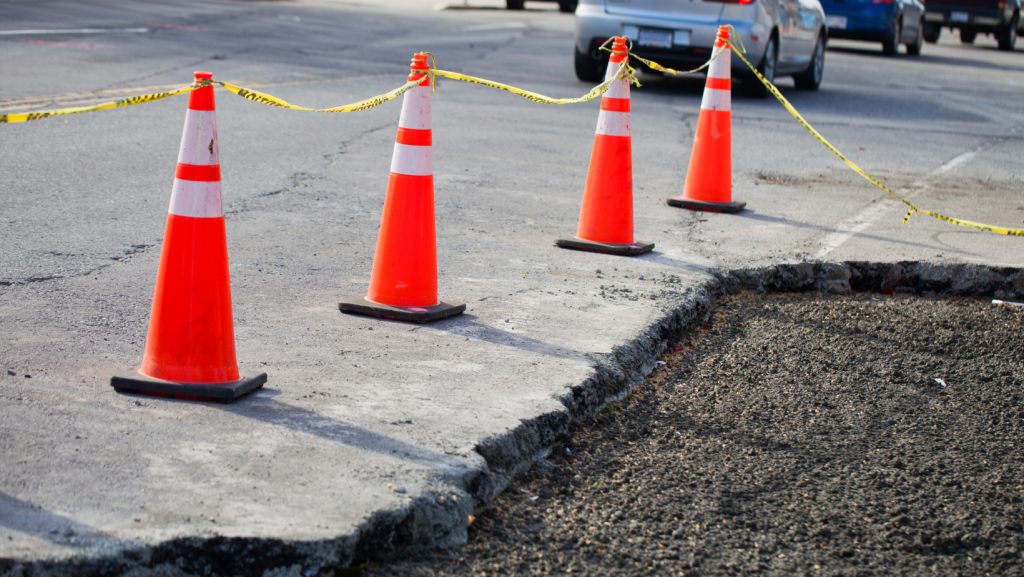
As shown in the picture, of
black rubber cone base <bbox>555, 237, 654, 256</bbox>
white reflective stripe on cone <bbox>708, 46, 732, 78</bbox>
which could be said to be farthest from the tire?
black rubber cone base <bbox>555, 237, 654, 256</bbox>

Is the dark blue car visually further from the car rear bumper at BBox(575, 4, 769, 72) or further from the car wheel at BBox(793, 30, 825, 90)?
the car rear bumper at BBox(575, 4, 769, 72)

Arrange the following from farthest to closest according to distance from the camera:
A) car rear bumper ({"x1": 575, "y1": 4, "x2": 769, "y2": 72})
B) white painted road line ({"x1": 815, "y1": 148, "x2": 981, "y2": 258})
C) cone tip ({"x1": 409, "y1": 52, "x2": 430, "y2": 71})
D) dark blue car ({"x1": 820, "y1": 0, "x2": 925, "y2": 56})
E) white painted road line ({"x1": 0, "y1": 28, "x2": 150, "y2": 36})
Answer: dark blue car ({"x1": 820, "y1": 0, "x2": 925, "y2": 56})
white painted road line ({"x1": 0, "y1": 28, "x2": 150, "y2": 36})
car rear bumper ({"x1": 575, "y1": 4, "x2": 769, "y2": 72})
white painted road line ({"x1": 815, "y1": 148, "x2": 981, "y2": 258})
cone tip ({"x1": 409, "y1": 52, "x2": 430, "y2": 71})

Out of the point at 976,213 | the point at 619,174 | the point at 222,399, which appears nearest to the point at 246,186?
the point at 619,174

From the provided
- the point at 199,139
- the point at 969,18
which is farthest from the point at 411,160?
the point at 969,18

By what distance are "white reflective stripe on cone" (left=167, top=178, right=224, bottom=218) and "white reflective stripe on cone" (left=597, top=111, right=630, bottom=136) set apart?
257cm

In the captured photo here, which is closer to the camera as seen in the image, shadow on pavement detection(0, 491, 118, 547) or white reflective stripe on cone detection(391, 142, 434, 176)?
shadow on pavement detection(0, 491, 118, 547)

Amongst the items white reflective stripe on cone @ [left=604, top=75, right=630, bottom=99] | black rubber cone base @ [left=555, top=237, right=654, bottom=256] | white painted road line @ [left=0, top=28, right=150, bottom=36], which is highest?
white painted road line @ [left=0, top=28, right=150, bottom=36]

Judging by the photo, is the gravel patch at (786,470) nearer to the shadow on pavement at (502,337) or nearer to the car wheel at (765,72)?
the shadow on pavement at (502,337)

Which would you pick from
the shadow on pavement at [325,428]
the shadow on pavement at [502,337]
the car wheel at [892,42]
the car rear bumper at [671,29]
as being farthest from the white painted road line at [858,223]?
the car wheel at [892,42]

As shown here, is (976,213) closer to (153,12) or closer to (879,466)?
(879,466)

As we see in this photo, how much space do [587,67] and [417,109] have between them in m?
8.74

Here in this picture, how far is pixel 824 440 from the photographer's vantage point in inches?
127

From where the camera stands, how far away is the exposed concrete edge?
7.05 ft

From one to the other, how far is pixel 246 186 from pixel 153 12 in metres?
13.0
